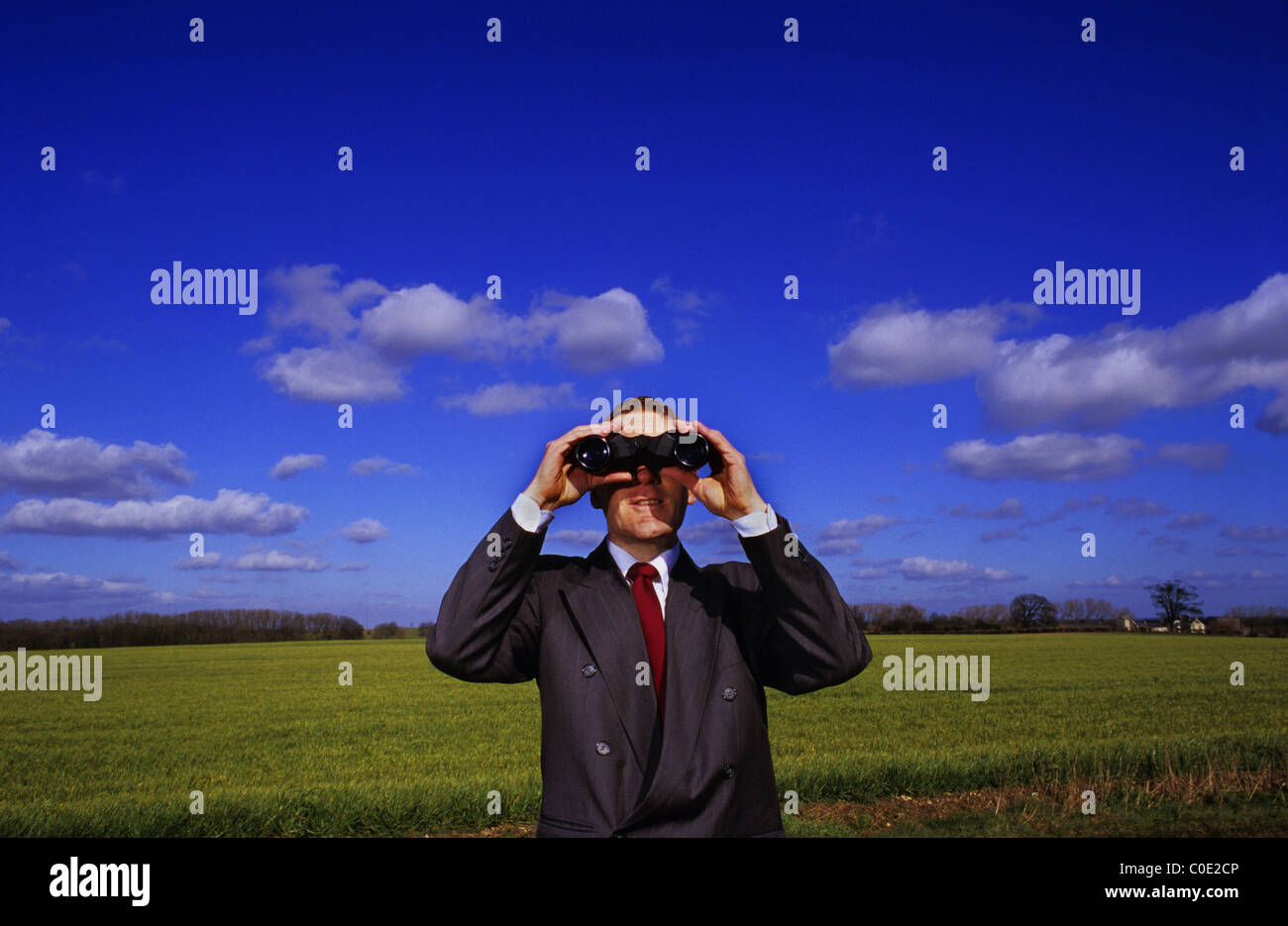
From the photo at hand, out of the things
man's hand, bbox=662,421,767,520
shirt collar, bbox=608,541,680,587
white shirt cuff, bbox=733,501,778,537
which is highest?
man's hand, bbox=662,421,767,520

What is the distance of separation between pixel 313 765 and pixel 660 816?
1169cm

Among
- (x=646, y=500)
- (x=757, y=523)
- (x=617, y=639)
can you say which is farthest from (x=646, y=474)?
(x=617, y=639)

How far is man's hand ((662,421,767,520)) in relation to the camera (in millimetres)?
2809

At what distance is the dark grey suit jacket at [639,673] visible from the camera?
272 cm

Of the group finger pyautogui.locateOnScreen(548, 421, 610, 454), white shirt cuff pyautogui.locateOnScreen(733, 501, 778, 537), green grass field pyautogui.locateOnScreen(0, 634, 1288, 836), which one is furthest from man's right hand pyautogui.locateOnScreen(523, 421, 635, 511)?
green grass field pyautogui.locateOnScreen(0, 634, 1288, 836)

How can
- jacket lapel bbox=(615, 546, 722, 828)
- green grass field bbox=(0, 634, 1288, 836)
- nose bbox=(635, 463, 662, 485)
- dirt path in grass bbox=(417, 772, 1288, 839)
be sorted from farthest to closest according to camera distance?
dirt path in grass bbox=(417, 772, 1288, 839) < green grass field bbox=(0, 634, 1288, 836) < nose bbox=(635, 463, 662, 485) < jacket lapel bbox=(615, 546, 722, 828)

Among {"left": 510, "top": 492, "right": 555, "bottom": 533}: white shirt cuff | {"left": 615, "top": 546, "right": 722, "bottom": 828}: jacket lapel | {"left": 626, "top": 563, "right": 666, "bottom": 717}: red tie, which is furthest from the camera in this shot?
{"left": 626, "top": 563, "right": 666, "bottom": 717}: red tie

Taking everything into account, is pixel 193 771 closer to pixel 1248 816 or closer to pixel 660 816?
pixel 660 816

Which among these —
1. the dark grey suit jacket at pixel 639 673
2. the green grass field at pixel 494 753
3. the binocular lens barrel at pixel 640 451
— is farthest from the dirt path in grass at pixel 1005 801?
the binocular lens barrel at pixel 640 451

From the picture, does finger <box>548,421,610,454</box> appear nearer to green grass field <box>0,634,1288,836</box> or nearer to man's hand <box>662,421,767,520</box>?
man's hand <box>662,421,767,520</box>

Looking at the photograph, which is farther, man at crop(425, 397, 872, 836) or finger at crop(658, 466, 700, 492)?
finger at crop(658, 466, 700, 492)

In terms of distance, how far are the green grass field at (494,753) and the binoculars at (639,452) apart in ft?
22.0

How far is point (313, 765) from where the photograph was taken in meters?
12.5
